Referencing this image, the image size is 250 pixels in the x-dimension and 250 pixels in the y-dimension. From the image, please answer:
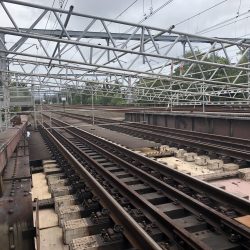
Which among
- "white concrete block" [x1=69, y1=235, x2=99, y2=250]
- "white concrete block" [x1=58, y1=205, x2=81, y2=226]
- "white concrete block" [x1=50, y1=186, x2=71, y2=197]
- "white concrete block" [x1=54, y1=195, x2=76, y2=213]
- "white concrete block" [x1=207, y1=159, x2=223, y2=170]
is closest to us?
"white concrete block" [x1=69, y1=235, x2=99, y2=250]

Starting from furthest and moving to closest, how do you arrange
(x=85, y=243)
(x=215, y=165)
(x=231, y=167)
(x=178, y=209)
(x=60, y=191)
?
(x=215, y=165)
(x=231, y=167)
(x=60, y=191)
(x=178, y=209)
(x=85, y=243)

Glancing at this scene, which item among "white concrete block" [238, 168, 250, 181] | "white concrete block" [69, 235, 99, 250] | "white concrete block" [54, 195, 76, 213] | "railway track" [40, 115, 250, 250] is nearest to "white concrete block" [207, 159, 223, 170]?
"white concrete block" [238, 168, 250, 181]

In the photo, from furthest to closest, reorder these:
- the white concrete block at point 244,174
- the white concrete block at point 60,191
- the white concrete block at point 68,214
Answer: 1. the white concrete block at point 244,174
2. the white concrete block at point 60,191
3. the white concrete block at point 68,214

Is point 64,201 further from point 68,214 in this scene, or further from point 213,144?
point 213,144

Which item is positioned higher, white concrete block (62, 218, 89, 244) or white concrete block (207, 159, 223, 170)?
white concrete block (207, 159, 223, 170)

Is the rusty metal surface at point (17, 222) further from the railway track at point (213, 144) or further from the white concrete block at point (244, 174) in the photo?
the railway track at point (213, 144)

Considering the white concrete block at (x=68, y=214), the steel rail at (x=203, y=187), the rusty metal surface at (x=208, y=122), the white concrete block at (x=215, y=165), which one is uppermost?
the rusty metal surface at (x=208, y=122)

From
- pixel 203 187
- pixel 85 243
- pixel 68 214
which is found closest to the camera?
pixel 85 243

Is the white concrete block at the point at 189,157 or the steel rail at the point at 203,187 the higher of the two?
the steel rail at the point at 203,187

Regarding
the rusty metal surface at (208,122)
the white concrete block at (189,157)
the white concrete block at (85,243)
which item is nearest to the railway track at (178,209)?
the white concrete block at (85,243)

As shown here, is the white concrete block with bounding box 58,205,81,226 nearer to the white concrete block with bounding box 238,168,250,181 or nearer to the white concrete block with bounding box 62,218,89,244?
the white concrete block with bounding box 62,218,89,244

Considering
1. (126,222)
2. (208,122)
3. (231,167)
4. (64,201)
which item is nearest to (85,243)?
(126,222)

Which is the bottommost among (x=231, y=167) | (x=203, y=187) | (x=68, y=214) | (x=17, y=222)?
(x=68, y=214)

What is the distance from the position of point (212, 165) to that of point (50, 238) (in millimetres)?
5356
